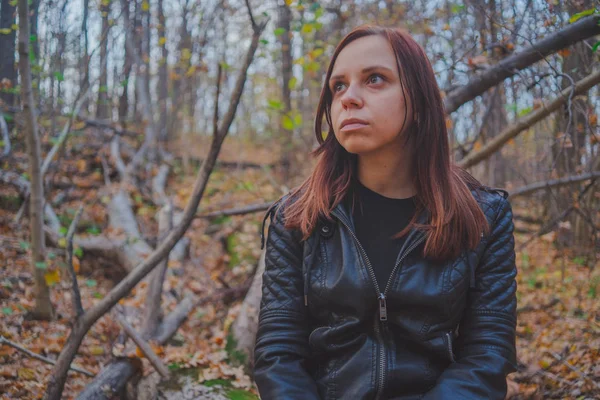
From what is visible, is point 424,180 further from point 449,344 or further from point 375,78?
point 449,344

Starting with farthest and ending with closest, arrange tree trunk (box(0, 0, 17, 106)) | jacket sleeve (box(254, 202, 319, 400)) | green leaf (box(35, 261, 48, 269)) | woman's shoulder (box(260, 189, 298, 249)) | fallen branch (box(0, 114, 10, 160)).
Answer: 1. fallen branch (box(0, 114, 10, 160))
2. tree trunk (box(0, 0, 17, 106))
3. green leaf (box(35, 261, 48, 269))
4. woman's shoulder (box(260, 189, 298, 249))
5. jacket sleeve (box(254, 202, 319, 400))

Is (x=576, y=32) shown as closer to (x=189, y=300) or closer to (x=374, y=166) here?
(x=374, y=166)

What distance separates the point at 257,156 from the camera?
1519 centimetres

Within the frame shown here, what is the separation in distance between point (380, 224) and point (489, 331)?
61cm

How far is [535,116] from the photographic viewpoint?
10.6 ft

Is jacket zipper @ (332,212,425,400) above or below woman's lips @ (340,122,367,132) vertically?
below

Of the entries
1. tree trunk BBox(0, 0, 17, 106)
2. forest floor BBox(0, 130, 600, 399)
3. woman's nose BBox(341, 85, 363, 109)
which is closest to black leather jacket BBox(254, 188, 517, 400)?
woman's nose BBox(341, 85, 363, 109)

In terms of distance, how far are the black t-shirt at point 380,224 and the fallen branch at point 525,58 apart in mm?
1590

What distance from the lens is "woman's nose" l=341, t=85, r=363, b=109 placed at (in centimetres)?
179

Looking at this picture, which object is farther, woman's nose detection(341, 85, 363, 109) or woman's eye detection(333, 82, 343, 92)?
woman's eye detection(333, 82, 343, 92)

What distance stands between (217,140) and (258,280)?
4.27ft

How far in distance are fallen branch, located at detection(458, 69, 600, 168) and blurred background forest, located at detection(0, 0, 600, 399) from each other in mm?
12

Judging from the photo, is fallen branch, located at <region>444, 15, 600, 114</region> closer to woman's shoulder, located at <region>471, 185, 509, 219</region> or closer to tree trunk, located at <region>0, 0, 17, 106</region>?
woman's shoulder, located at <region>471, 185, 509, 219</region>

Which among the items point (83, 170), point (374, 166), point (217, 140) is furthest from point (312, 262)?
point (83, 170)
